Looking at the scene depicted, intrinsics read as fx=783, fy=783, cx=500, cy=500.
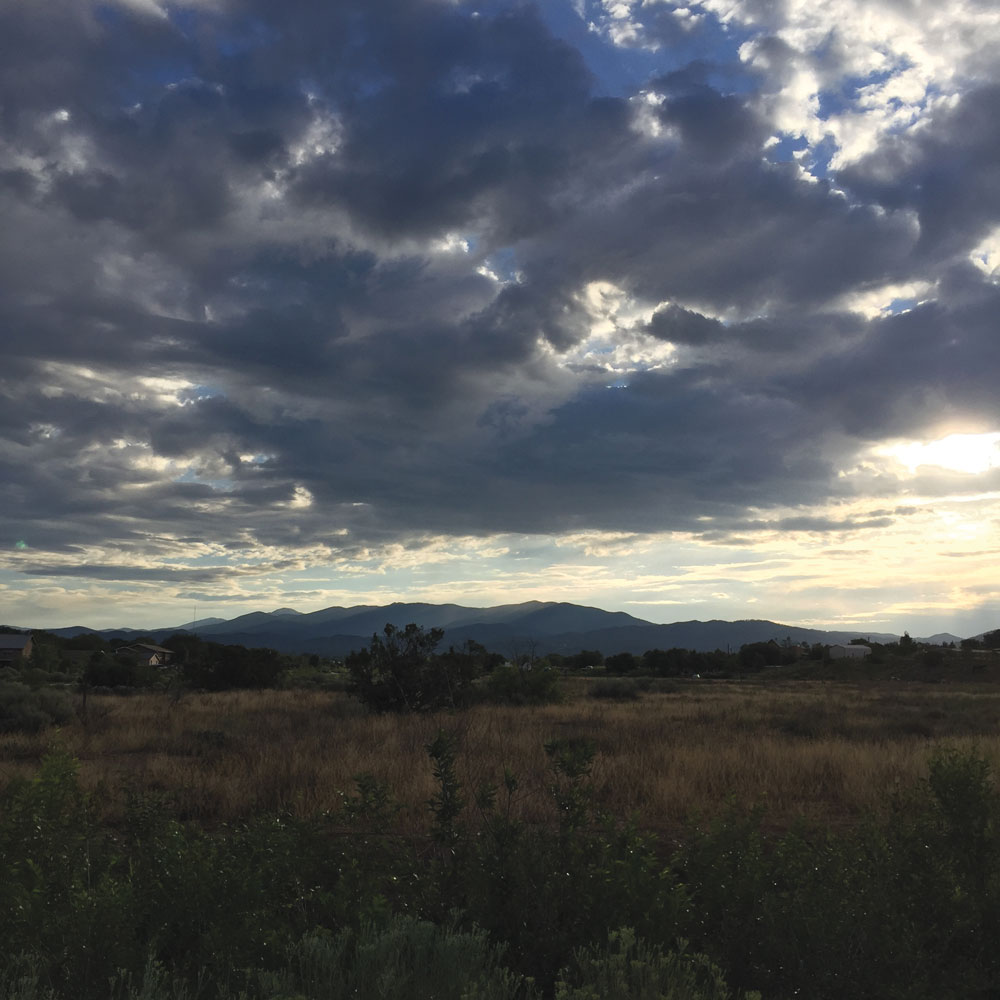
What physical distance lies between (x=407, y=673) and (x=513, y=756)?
10.3 meters

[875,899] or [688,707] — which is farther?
[688,707]

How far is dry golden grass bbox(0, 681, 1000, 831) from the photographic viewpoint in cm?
1005

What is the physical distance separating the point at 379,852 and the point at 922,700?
3398 cm

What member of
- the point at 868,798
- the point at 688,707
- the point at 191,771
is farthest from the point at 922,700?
the point at 191,771

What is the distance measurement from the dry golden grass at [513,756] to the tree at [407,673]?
109cm

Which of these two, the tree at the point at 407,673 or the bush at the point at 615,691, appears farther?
the bush at the point at 615,691

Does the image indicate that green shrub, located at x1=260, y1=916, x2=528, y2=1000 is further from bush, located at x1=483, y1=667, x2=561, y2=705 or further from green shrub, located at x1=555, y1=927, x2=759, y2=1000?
bush, located at x1=483, y1=667, x2=561, y2=705

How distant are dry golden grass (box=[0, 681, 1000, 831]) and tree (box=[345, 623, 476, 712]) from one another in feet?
3.57

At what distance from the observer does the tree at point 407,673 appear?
893 inches

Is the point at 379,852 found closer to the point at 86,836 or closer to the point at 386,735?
the point at 86,836

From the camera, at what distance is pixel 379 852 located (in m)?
6.14

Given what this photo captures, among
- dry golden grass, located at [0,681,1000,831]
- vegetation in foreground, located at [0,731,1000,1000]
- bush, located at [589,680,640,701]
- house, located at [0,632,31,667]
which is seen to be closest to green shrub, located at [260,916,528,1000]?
vegetation in foreground, located at [0,731,1000,1000]

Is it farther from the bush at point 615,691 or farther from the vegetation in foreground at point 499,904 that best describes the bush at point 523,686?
the vegetation in foreground at point 499,904

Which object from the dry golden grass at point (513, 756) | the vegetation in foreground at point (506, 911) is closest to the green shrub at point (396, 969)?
the vegetation in foreground at point (506, 911)
